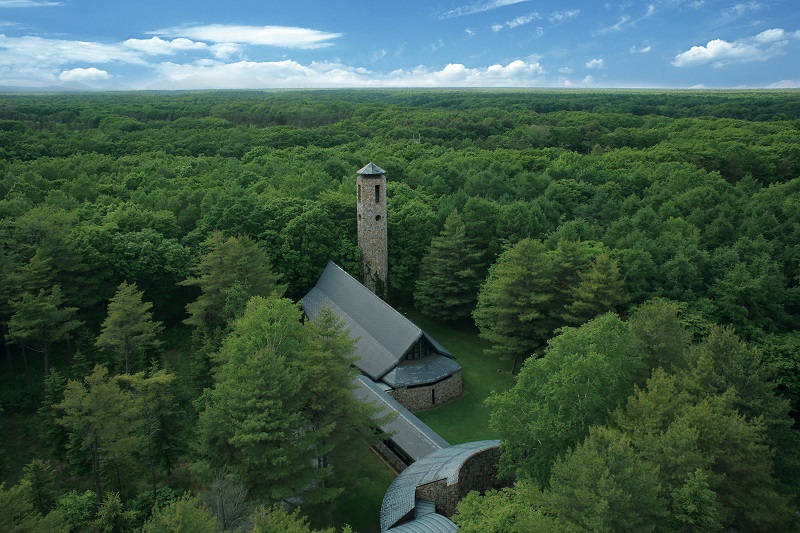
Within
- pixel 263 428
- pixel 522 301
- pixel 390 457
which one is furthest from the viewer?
pixel 522 301

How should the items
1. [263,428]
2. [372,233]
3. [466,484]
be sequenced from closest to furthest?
[263,428] < [466,484] < [372,233]

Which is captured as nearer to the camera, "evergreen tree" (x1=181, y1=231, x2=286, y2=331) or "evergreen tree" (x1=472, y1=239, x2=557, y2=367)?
"evergreen tree" (x1=181, y1=231, x2=286, y2=331)

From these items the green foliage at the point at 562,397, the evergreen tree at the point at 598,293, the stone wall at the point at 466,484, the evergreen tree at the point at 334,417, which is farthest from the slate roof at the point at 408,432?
the evergreen tree at the point at 598,293

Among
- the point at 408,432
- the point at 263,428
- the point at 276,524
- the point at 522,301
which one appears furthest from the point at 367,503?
the point at 522,301

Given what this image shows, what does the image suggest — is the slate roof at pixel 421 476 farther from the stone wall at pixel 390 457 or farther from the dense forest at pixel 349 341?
the stone wall at pixel 390 457

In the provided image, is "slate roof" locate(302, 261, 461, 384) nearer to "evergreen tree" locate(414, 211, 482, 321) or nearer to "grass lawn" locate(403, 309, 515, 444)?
"grass lawn" locate(403, 309, 515, 444)

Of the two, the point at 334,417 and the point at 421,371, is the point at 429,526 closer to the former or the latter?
the point at 334,417

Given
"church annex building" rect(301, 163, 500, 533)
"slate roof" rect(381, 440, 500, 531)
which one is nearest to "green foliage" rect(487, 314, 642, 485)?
"slate roof" rect(381, 440, 500, 531)
